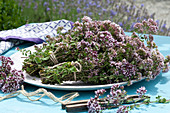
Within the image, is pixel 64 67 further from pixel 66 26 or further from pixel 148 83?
pixel 66 26

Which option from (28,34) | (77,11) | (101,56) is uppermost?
(77,11)

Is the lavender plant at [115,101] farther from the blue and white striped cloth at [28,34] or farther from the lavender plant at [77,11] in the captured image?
the lavender plant at [77,11]

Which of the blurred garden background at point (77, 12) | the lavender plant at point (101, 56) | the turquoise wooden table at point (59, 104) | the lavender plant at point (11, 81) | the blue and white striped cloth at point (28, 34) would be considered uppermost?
the blurred garden background at point (77, 12)

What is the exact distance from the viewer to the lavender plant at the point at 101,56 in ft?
4.63

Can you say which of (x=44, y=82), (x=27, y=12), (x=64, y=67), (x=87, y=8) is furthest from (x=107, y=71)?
(x=27, y=12)

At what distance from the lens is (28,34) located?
2467 millimetres

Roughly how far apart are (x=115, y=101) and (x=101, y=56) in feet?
0.99

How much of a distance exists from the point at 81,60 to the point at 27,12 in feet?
13.6

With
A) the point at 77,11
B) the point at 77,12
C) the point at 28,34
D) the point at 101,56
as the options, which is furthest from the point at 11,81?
the point at 77,12

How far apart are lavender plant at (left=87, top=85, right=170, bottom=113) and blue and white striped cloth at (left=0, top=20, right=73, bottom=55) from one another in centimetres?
122

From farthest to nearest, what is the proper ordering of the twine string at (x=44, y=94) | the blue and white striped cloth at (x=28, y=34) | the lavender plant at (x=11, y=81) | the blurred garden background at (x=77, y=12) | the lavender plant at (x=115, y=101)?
the blurred garden background at (x=77, y=12) < the blue and white striped cloth at (x=28, y=34) < the lavender plant at (x=11, y=81) < the twine string at (x=44, y=94) < the lavender plant at (x=115, y=101)

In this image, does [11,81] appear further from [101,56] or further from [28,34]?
[28,34]

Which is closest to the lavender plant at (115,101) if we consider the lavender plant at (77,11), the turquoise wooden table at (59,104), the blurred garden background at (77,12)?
the turquoise wooden table at (59,104)

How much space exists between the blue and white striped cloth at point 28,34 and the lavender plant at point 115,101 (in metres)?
1.22
